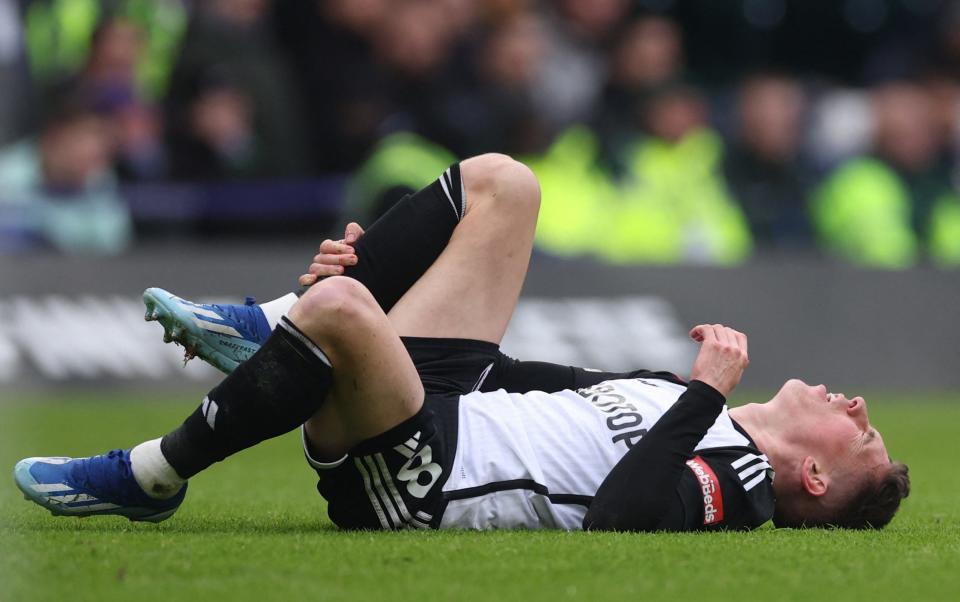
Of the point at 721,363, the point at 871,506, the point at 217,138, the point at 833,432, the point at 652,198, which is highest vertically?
the point at 217,138

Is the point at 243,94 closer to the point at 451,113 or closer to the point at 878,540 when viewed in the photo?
the point at 451,113

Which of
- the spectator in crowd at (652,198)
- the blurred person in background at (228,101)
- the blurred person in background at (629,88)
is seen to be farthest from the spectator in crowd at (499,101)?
the blurred person in background at (228,101)

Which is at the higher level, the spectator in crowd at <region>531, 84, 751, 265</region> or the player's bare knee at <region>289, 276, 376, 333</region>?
the player's bare knee at <region>289, 276, 376, 333</region>

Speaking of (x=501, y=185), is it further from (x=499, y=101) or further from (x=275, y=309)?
(x=499, y=101)

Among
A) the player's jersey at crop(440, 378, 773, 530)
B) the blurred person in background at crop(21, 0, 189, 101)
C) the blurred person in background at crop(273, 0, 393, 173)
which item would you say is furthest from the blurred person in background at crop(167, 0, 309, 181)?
the player's jersey at crop(440, 378, 773, 530)

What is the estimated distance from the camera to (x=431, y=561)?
11.1 feet

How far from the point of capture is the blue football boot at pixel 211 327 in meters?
3.92

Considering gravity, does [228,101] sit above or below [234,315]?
above

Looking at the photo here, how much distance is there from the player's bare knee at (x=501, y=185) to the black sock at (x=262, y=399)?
79 centimetres

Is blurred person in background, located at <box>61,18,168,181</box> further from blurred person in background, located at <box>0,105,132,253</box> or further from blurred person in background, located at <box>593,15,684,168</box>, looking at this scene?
blurred person in background, located at <box>593,15,684,168</box>

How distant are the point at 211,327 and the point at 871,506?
1909 mm

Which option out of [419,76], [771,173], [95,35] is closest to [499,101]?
[419,76]

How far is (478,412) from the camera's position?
13.2 ft

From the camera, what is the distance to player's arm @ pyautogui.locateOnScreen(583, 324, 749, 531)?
3.78 m
